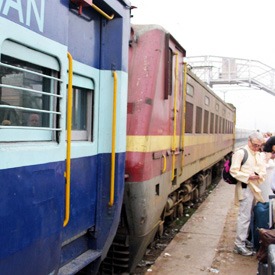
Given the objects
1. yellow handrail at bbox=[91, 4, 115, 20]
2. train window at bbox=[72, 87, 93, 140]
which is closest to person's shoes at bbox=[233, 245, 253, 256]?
train window at bbox=[72, 87, 93, 140]

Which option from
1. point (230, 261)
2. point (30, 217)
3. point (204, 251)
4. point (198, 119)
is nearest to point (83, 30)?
point (30, 217)

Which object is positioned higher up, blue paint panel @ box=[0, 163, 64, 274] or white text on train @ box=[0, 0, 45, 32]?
white text on train @ box=[0, 0, 45, 32]

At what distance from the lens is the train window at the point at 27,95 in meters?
2.17

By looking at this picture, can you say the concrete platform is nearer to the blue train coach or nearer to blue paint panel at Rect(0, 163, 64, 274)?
the blue train coach

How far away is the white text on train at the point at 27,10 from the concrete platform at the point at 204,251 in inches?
137

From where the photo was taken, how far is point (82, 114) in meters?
3.27

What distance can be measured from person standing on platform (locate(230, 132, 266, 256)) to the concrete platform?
0.97 ft

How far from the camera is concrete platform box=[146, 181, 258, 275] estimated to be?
4.98 m

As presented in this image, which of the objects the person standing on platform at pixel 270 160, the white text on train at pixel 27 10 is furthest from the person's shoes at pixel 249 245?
the white text on train at pixel 27 10

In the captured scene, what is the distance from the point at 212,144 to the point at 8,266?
8820mm

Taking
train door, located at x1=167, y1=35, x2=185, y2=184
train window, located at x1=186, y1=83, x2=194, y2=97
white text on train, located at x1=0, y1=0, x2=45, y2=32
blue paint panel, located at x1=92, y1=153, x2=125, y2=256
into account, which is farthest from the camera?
train window, located at x1=186, y1=83, x2=194, y2=97

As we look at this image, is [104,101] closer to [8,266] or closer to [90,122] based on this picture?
[90,122]

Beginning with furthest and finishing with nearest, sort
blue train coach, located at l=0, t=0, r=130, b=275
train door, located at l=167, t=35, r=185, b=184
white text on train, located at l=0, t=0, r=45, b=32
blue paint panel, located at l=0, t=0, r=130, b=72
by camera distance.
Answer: train door, located at l=167, t=35, r=185, b=184, blue paint panel, located at l=0, t=0, r=130, b=72, blue train coach, located at l=0, t=0, r=130, b=275, white text on train, located at l=0, t=0, r=45, b=32

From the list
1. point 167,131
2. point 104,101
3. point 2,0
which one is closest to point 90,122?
point 104,101
